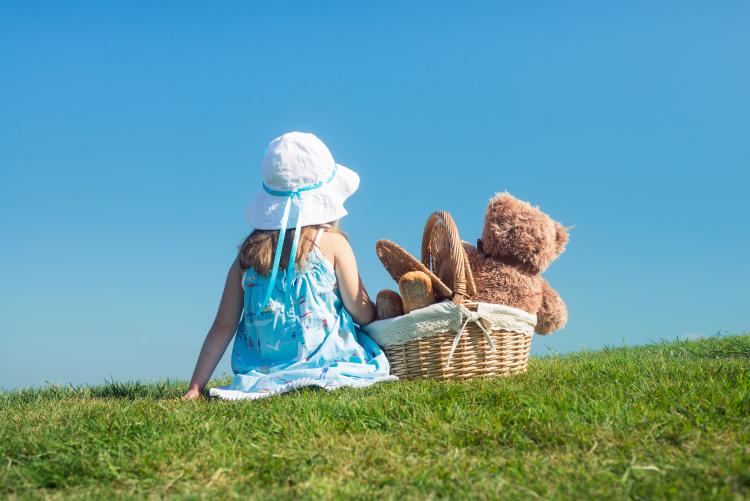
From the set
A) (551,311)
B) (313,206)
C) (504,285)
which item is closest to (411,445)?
(504,285)

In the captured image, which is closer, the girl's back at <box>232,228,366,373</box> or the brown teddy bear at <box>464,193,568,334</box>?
Answer: the girl's back at <box>232,228,366,373</box>

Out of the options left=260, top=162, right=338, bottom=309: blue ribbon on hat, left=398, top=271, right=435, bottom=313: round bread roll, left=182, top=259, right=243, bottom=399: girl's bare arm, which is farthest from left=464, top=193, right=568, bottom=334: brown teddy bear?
left=182, top=259, right=243, bottom=399: girl's bare arm

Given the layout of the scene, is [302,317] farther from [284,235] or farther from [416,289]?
[416,289]

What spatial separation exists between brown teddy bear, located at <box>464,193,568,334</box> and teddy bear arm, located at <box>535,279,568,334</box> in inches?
6.7

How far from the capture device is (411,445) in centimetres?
337

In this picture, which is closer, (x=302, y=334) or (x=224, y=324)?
(x=302, y=334)

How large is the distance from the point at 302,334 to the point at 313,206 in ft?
3.21

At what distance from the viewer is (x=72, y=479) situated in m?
3.21

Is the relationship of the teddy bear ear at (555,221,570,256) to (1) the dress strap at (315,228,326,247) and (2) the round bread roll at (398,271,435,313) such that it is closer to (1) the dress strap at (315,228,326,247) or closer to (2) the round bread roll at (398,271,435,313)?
(2) the round bread roll at (398,271,435,313)

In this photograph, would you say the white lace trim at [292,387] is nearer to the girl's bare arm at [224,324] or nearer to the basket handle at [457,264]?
the girl's bare arm at [224,324]

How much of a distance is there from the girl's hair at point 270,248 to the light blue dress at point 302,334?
0.06m

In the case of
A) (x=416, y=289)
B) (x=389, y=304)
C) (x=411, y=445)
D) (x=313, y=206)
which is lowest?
(x=411, y=445)

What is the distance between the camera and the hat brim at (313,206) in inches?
209

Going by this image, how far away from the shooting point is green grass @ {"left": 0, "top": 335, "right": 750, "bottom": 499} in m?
2.86
